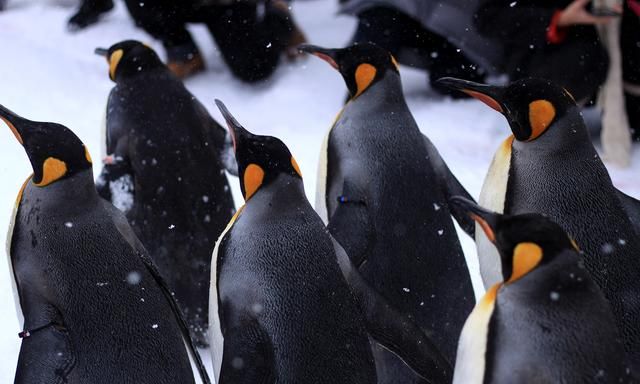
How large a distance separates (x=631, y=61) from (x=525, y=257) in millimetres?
2479

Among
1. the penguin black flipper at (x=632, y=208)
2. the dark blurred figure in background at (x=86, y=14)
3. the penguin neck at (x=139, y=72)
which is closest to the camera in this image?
the penguin black flipper at (x=632, y=208)

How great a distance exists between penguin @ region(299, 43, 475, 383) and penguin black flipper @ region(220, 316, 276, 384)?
0.52m

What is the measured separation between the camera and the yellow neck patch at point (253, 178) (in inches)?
71.8

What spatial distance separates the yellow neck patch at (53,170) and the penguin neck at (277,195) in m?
0.37

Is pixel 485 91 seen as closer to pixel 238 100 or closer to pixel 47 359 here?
pixel 47 359

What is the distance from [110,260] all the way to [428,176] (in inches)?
32.4

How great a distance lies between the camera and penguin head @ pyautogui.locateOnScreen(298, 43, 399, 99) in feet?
7.70

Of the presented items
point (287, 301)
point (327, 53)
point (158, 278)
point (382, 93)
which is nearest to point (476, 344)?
point (287, 301)

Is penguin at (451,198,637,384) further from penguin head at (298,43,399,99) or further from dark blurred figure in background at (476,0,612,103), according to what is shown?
dark blurred figure in background at (476,0,612,103)

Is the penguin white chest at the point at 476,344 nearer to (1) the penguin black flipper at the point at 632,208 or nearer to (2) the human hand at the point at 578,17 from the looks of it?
(1) the penguin black flipper at the point at 632,208

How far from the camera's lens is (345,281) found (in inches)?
69.6

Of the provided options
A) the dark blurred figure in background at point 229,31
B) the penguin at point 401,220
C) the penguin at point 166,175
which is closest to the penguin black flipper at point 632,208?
the penguin at point 401,220

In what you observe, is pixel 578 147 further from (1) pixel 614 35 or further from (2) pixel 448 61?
(2) pixel 448 61

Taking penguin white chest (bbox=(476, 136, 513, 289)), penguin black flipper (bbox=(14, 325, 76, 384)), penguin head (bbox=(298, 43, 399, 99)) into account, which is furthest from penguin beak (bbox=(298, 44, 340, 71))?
penguin black flipper (bbox=(14, 325, 76, 384))
